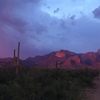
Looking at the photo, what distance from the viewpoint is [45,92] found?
22.0 meters

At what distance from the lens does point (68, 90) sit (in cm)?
2477

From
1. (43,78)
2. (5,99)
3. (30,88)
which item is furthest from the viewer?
(43,78)

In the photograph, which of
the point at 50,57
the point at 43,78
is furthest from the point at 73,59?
the point at 43,78

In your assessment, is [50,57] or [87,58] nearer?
[50,57]

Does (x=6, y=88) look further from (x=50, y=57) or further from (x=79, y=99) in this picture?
(x=50, y=57)

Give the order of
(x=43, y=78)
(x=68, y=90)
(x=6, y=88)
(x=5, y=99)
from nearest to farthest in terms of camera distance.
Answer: (x=5, y=99)
(x=6, y=88)
(x=68, y=90)
(x=43, y=78)

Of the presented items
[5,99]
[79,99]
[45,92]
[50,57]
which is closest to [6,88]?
[5,99]

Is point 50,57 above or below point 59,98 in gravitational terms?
above

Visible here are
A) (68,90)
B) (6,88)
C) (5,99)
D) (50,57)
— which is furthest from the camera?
(50,57)

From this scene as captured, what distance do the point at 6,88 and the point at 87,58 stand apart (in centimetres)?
13087

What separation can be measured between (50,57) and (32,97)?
11808 cm

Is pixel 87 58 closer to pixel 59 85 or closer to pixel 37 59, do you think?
pixel 37 59

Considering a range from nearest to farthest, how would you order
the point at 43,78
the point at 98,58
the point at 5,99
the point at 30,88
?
the point at 5,99 → the point at 30,88 → the point at 43,78 → the point at 98,58

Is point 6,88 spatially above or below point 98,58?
below
